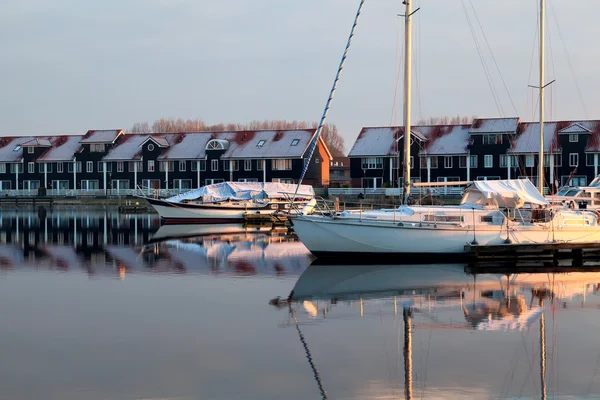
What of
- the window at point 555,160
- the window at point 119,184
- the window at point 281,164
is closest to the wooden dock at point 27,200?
the window at point 119,184

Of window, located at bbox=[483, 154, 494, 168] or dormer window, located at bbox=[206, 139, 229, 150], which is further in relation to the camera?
dormer window, located at bbox=[206, 139, 229, 150]

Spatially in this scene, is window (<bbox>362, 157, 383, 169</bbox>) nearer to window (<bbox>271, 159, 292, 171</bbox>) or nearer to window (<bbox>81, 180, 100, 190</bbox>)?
window (<bbox>271, 159, 292, 171</bbox>)

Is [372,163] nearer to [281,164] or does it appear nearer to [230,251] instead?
[281,164]

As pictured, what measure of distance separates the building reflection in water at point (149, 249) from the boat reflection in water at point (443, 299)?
391cm

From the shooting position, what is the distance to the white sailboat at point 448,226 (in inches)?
1148

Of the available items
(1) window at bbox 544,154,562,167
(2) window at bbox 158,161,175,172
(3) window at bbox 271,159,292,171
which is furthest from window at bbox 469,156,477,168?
(2) window at bbox 158,161,175,172

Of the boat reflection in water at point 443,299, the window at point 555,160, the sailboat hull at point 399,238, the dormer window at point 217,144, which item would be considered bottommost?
the boat reflection in water at point 443,299

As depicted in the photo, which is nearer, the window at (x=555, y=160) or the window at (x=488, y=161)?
the window at (x=555, y=160)

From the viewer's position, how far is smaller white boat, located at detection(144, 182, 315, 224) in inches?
2312

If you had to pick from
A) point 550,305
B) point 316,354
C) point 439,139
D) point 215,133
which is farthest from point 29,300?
point 215,133

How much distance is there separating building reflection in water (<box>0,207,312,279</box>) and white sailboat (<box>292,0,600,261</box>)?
176 cm

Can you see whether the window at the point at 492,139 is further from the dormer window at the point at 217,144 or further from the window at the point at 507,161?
the dormer window at the point at 217,144

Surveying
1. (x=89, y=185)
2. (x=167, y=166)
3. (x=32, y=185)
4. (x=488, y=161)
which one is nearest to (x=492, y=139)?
(x=488, y=161)

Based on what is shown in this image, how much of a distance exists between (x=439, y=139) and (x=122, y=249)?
2021 inches
